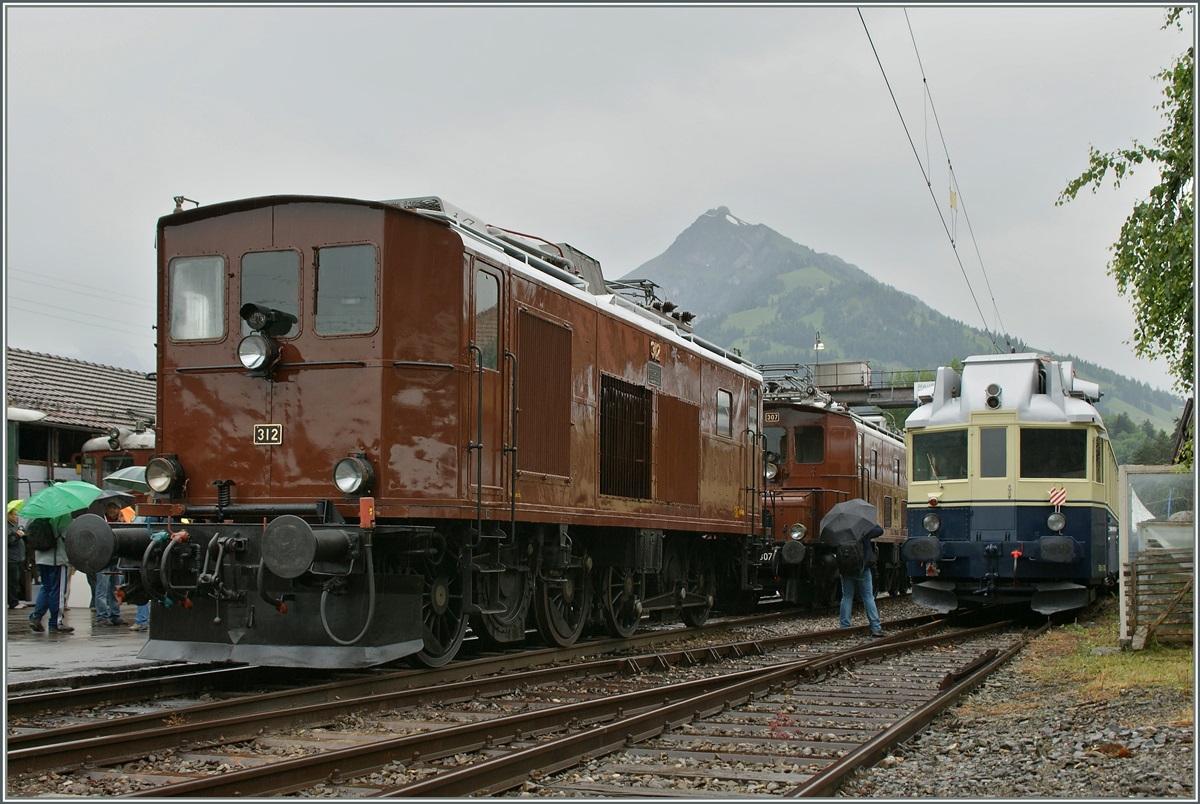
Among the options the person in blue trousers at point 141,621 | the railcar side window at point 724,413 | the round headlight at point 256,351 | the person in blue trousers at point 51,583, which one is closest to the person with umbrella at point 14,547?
the person in blue trousers at point 51,583

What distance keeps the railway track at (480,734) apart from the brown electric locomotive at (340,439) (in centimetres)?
72

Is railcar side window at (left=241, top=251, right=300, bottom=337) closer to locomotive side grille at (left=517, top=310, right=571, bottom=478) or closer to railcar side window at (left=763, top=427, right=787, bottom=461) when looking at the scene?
locomotive side grille at (left=517, top=310, right=571, bottom=478)

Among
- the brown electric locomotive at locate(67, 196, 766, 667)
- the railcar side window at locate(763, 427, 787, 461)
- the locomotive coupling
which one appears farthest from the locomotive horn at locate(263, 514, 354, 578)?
the railcar side window at locate(763, 427, 787, 461)

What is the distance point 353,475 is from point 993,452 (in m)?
10.8

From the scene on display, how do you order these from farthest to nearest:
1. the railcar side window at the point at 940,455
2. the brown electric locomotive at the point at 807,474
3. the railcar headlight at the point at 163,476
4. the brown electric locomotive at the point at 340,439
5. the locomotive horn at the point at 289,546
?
the brown electric locomotive at the point at 807,474, the railcar side window at the point at 940,455, the railcar headlight at the point at 163,476, the brown electric locomotive at the point at 340,439, the locomotive horn at the point at 289,546

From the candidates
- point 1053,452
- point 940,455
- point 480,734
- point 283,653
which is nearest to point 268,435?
point 283,653

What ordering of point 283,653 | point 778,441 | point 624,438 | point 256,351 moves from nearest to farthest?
1. point 283,653
2. point 256,351
3. point 624,438
4. point 778,441

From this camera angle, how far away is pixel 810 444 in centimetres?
2172

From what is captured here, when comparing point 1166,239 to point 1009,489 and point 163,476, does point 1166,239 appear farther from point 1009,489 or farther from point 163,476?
point 163,476

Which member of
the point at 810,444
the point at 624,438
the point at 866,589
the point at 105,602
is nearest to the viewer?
the point at 624,438

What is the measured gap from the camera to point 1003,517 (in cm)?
1683

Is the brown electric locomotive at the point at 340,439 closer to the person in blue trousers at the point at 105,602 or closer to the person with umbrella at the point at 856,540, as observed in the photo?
the person with umbrella at the point at 856,540

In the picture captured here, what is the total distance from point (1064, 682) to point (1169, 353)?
602 centimetres

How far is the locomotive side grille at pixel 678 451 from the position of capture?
14.5 m
